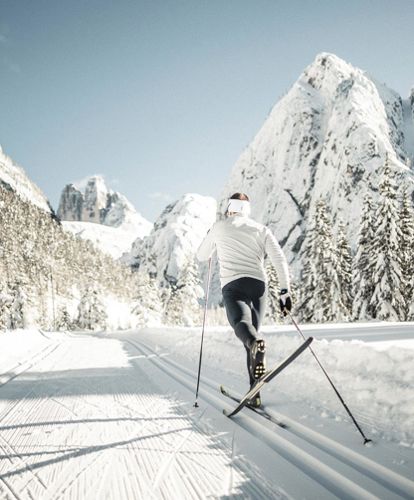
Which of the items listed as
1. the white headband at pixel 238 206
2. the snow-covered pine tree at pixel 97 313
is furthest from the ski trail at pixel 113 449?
the snow-covered pine tree at pixel 97 313

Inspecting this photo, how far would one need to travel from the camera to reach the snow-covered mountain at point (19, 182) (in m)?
156

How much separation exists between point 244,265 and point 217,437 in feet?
5.55

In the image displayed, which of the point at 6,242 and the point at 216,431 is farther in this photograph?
the point at 6,242

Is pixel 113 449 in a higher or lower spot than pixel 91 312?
higher

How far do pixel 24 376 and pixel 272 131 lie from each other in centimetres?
12937

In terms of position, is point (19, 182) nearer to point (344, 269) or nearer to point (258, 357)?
point (344, 269)

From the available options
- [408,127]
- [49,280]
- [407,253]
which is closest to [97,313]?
[49,280]

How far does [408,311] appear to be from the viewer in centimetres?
2702

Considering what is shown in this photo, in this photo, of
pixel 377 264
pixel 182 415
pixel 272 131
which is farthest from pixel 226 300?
pixel 272 131

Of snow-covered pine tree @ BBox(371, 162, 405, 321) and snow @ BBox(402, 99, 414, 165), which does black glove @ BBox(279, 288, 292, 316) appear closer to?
snow-covered pine tree @ BBox(371, 162, 405, 321)

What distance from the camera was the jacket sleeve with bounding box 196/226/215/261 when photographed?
404 cm

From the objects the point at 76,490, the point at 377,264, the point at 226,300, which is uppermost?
the point at 377,264

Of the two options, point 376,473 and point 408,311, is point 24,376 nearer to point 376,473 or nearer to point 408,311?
point 376,473

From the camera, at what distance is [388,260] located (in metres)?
26.9
